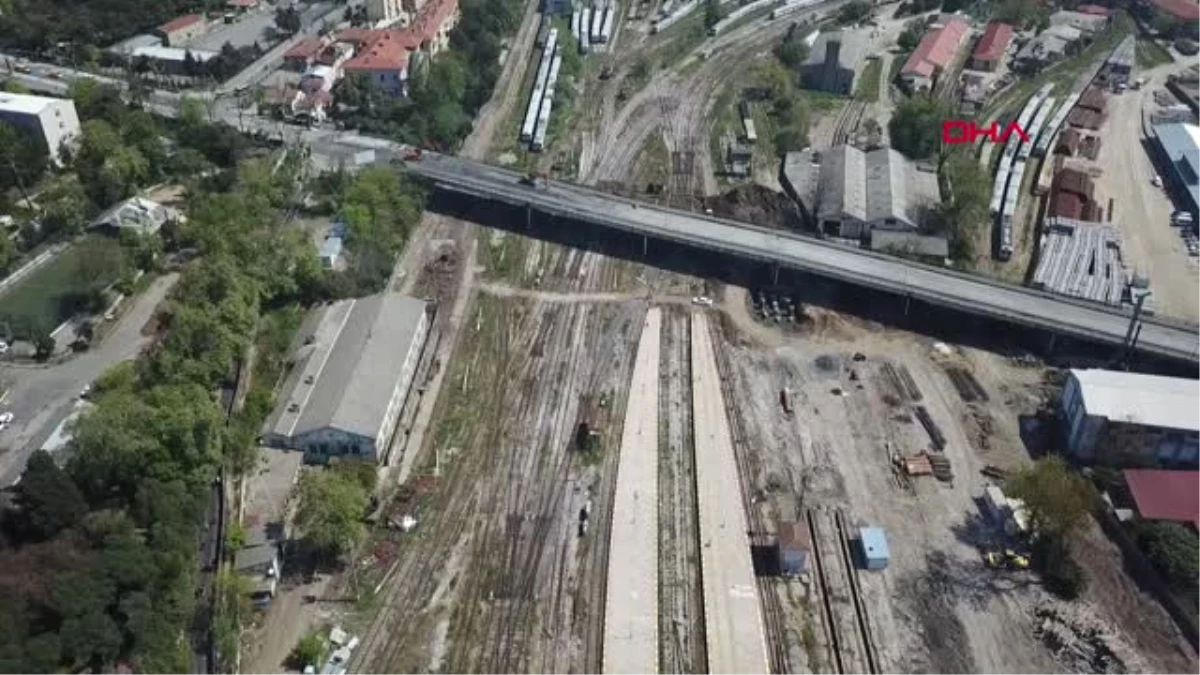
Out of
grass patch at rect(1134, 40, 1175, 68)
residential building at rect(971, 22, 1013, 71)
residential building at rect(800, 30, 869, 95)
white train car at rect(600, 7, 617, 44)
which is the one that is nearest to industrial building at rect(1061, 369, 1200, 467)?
residential building at rect(800, 30, 869, 95)

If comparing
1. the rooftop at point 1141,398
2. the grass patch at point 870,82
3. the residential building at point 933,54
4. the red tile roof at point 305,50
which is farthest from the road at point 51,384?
the residential building at point 933,54

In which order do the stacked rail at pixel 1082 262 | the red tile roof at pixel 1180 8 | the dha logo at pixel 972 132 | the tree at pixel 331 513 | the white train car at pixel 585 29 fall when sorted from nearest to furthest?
the tree at pixel 331 513 → the stacked rail at pixel 1082 262 → the dha logo at pixel 972 132 → the white train car at pixel 585 29 → the red tile roof at pixel 1180 8

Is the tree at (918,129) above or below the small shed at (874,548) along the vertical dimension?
above

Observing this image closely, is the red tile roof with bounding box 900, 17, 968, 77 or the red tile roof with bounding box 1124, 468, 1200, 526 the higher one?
the red tile roof with bounding box 900, 17, 968, 77

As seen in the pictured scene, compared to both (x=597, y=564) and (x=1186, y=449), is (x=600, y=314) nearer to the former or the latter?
(x=597, y=564)

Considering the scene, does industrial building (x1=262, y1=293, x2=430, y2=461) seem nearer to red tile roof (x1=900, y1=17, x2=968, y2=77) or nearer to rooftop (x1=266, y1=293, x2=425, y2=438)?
rooftop (x1=266, y1=293, x2=425, y2=438)

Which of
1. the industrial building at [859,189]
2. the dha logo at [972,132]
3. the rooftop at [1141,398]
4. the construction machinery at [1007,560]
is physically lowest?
the construction machinery at [1007,560]

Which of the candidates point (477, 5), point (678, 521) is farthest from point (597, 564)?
point (477, 5)

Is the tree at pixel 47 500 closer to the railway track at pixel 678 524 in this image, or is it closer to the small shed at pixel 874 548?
the railway track at pixel 678 524

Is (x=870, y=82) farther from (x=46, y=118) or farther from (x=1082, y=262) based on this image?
(x=46, y=118)
